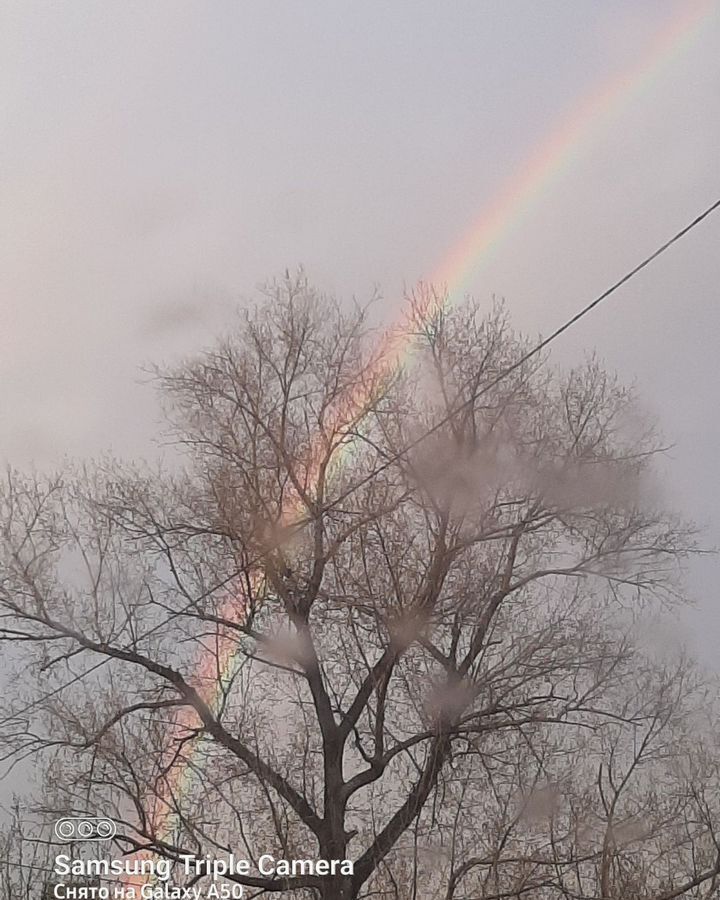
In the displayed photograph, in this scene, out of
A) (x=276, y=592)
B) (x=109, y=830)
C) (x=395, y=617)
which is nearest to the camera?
(x=395, y=617)

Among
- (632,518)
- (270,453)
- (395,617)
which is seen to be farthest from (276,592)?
(632,518)

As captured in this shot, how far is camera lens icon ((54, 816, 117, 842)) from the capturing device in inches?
476

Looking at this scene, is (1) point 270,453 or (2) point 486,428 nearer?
(2) point 486,428

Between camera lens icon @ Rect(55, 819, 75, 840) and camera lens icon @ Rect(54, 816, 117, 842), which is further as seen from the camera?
camera lens icon @ Rect(55, 819, 75, 840)

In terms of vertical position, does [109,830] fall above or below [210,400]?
below

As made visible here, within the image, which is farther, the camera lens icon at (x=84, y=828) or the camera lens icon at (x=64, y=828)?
the camera lens icon at (x=64, y=828)

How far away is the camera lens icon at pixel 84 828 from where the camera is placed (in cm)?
1209

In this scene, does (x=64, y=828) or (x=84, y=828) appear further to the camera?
(x=64, y=828)

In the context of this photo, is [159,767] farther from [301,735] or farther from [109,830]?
[301,735]

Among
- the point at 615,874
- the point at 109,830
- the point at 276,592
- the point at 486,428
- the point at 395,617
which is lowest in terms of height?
the point at 615,874

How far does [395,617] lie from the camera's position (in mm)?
10969

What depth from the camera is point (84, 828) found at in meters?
12.2

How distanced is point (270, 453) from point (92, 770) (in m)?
3.99

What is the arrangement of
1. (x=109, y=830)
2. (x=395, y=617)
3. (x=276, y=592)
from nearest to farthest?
(x=395, y=617)
(x=109, y=830)
(x=276, y=592)
